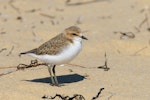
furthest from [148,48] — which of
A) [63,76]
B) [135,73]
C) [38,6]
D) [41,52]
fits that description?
[38,6]

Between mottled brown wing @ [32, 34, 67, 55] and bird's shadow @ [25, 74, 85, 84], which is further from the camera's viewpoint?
bird's shadow @ [25, 74, 85, 84]

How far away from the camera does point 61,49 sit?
6.07 meters

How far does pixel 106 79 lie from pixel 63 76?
0.54 m

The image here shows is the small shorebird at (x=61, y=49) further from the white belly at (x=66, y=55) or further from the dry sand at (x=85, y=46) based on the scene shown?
the dry sand at (x=85, y=46)

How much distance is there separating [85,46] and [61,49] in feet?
6.55

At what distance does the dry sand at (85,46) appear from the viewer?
601 centimetres

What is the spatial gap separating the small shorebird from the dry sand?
0.28 metres

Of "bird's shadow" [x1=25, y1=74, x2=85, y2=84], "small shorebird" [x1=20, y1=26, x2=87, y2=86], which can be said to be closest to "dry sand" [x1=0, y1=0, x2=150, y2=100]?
"bird's shadow" [x1=25, y1=74, x2=85, y2=84]

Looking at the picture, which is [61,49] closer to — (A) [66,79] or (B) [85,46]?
(A) [66,79]

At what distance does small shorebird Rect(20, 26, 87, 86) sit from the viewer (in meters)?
6.03

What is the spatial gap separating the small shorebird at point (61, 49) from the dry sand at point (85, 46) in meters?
0.28

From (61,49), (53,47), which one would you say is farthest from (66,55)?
(53,47)

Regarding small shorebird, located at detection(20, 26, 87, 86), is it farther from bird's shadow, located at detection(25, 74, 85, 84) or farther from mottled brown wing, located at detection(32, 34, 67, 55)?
bird's shadow, located at detection(25, 74, 85, 84)

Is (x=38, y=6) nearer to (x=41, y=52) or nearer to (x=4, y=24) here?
(x=4, y=24)
